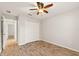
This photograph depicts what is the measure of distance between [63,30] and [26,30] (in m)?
0.86

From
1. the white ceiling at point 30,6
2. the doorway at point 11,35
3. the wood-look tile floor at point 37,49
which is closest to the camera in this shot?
the white ceiling at point 30,6

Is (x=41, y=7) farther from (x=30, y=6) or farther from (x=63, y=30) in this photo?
(x=63, y=30)

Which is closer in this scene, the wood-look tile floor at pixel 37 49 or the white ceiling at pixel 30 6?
the white ceiling at pixel 30 6

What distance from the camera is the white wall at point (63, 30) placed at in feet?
6.09

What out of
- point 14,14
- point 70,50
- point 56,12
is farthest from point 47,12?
point 70,50

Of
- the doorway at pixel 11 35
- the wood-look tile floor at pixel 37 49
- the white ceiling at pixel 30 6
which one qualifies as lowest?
the wood-look tile floor at pixel 37 49

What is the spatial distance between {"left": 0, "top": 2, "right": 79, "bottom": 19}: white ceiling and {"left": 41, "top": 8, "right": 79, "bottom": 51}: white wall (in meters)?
0.17

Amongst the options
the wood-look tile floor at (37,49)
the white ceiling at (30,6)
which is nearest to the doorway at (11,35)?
the wood-look tile floor at (37,49)

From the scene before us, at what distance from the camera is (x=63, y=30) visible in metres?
1.91

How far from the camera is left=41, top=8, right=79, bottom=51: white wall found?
6.09 feet

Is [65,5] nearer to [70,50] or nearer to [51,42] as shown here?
[51,42]

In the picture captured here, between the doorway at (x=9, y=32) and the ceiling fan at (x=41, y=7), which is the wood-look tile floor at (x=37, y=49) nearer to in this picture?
the doorway at (x=9, y=32)

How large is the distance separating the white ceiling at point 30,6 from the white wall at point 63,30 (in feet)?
0.55

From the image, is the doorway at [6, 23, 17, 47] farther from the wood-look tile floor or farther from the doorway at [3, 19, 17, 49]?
the wood-look tile floor
